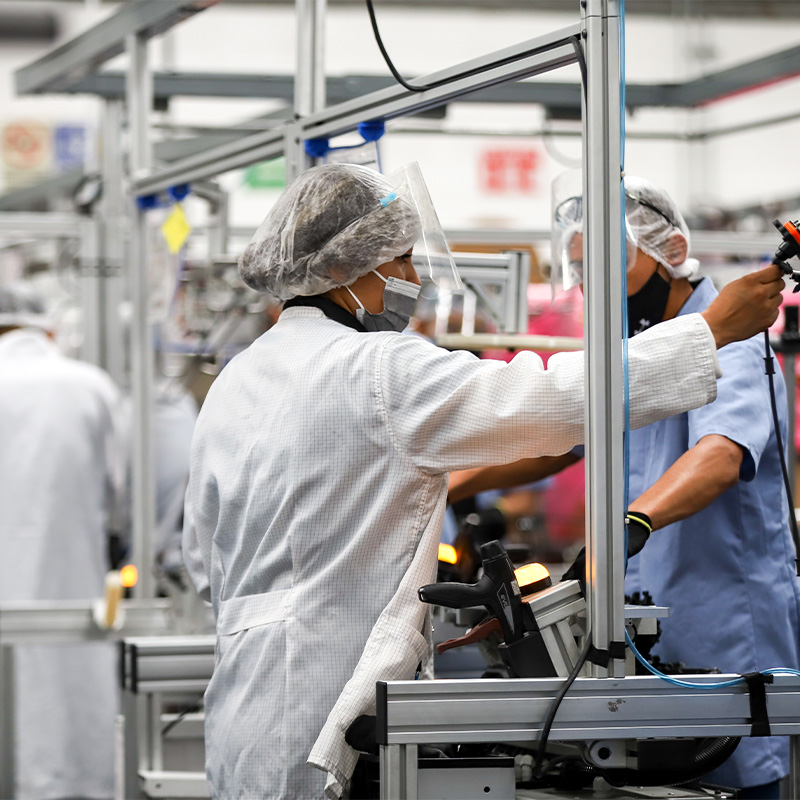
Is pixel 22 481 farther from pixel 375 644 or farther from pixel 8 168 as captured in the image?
pixel 8 168

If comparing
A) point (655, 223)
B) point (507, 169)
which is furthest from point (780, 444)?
point (507, 169)

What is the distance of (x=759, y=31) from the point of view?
8.32 metres

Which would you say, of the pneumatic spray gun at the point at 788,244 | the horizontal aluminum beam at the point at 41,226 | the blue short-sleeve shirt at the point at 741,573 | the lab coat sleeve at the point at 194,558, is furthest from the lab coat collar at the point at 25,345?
the pneumatic spray gun at the point at 788,244

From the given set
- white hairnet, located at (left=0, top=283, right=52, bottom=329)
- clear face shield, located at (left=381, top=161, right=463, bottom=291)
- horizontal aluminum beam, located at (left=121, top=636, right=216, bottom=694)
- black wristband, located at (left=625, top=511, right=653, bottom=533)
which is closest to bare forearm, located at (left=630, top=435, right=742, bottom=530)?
black wristband, located at (left=625, top=511, right=653, bottom=533)

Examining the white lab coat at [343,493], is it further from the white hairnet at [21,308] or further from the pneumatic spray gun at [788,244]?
the white hairnet at [21,308]

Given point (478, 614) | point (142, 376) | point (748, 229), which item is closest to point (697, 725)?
point (478, 614)

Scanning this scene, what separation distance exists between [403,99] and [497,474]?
936 mm

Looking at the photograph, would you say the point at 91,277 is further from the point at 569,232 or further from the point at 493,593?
the point at 493,593

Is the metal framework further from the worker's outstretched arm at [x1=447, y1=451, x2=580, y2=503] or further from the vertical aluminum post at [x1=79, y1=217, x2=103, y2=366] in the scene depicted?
the vertical aluminum post at [x1=79, y1=217, x2=103, y2=366]

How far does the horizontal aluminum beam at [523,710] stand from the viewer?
138cm

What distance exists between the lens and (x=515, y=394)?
1428mm

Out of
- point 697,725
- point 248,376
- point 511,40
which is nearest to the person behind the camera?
point 697,725

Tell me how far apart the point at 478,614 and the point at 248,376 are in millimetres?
548

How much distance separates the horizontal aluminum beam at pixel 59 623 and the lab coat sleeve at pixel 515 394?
5.34 ft
